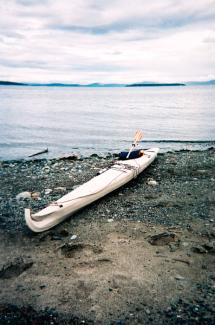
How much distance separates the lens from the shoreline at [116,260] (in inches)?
188

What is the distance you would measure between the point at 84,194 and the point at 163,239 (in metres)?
2.64

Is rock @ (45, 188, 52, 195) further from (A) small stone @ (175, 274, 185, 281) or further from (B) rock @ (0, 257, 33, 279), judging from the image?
(A) small stone @ (175, 274, 185, 281)

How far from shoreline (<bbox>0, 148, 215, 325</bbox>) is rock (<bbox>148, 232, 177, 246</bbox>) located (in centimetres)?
2

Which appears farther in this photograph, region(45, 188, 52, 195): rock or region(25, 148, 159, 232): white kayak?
region(45, 188, 52, 195): rock

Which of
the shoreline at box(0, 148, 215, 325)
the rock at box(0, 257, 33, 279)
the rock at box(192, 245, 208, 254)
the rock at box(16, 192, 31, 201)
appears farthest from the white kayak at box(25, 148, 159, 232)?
the rock at box(192, 245, 208, 254)

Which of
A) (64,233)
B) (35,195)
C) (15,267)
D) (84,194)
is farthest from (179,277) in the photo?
(35,195)

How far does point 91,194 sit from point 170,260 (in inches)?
127

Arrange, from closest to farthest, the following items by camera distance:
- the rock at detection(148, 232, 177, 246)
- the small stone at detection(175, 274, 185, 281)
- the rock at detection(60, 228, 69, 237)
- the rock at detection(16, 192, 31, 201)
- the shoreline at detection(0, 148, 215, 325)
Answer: the shoreline at detection(0, 148, 215, 325) < the small stone at detection(175, 274, 185, 281) < the rock at detection(148, 232, 177, 246) < the rock at detection(60, 228, 69, 237) < the rock at detection(16, 192, 31, 201)

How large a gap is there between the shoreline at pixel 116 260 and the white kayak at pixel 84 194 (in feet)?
0.78

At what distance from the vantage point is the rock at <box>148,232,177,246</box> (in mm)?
6629

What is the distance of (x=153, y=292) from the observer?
5.14m

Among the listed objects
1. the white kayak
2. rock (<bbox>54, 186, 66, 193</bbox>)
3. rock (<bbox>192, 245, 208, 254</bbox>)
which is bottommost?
rock (<bbox>192, 245, 208, 254</bbox>)

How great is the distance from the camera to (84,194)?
846 centimetres

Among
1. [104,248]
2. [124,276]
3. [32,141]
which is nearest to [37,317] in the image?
[124,276]
